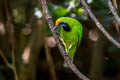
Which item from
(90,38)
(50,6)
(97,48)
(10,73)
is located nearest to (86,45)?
(90,38)

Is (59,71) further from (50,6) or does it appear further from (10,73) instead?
(50,6)

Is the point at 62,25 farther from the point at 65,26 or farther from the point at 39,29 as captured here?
the point at 39,29

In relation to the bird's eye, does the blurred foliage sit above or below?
below

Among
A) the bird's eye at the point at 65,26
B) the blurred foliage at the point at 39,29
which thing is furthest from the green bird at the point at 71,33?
the blurred foliage at the point at 39,29

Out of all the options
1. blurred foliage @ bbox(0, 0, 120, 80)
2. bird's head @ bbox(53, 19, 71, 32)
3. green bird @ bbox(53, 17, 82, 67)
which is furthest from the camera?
blurred foliage @ bbox(0, 0, 120, 80)

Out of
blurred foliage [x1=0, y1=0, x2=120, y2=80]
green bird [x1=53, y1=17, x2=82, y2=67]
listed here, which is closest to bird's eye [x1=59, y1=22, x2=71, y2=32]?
green bird [x1=53, y1=17, x2=82, y2=67]

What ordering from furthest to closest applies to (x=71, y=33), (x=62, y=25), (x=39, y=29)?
(x=39, y=29)
(x=71, y=33)
(x=62, y=25)

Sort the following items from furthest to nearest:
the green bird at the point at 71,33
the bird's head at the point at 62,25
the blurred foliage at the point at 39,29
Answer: the blurred foliage at the point at 39,29 < the green bird at the point at 71,33 < the bird's head at the point at 62,25

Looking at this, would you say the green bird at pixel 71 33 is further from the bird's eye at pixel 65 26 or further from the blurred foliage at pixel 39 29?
the blurred foliage at pixel 39 29

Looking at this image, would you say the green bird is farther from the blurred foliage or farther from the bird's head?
the blurred foliage

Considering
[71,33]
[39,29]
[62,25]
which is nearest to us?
[62,25]

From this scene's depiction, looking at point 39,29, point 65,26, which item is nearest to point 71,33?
point 65,26

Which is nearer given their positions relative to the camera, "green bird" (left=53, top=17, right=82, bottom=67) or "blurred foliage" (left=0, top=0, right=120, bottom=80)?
"green bird" (left=53, top=17, right=82, bottom=67)

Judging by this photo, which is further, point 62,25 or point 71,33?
point 71,33
